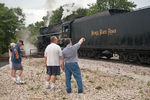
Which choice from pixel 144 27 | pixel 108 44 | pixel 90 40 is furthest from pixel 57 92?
pixel 90 40

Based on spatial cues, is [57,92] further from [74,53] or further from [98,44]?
[98,44]

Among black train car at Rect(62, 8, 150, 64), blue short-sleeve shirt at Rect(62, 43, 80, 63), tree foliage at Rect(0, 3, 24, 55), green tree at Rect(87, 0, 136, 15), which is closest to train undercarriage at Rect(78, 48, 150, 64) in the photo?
black train car at Rect(62, 8, 150, 64)

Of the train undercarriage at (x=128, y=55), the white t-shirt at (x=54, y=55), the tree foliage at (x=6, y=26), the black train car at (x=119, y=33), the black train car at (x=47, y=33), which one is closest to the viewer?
the white t-shirt at (x=54, y=55)

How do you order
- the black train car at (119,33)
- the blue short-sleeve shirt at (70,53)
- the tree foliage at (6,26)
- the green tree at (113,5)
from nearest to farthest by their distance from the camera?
the blue short-sleeve shirt at (70,53)
the black train car at (119,33)
the tree foliage at (6,26)
the green tree at (113,5)

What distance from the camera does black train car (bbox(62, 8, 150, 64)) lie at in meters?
11.5

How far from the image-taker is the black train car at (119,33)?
11.5 m

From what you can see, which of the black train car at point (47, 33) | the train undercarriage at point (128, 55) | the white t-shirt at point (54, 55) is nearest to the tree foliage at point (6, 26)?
the black train car at point (47, 33)

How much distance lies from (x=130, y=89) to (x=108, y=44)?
320 inches

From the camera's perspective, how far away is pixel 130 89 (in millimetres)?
6344

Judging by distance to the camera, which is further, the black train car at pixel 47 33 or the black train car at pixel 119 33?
the black train car at pixel 47 33

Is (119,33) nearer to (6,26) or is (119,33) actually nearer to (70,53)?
(70,53)

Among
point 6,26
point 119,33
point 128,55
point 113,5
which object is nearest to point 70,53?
point 119,33

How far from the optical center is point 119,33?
43.4 feet

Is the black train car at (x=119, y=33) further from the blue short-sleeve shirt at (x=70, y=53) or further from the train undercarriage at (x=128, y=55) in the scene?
the blue short-sleeve shirt at (x=70, y=53)
